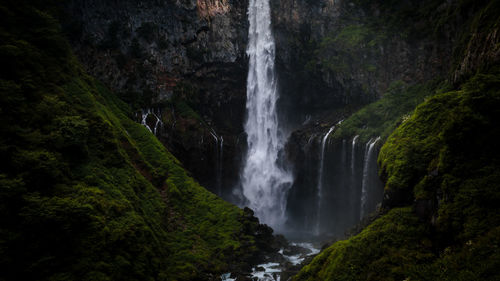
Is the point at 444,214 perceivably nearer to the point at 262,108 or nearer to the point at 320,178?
the point at 320,178

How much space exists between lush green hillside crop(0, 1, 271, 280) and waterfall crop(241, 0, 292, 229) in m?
14.9

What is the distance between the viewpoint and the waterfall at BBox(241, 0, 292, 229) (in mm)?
38812

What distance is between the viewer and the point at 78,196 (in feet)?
41.3

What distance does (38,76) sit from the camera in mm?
16297

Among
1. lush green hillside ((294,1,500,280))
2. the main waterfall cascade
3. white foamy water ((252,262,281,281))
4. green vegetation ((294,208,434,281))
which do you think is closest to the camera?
lush green hillside ((294,1,500,280))

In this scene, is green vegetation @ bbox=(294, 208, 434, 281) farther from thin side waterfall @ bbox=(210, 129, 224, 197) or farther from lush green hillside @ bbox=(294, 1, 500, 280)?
thin side waterfall @ bbox=(210, 129, 224, 197)

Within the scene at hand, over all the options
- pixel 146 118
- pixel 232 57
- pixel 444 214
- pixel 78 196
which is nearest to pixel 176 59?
pixel 232 57

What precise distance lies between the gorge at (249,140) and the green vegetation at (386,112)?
25cm

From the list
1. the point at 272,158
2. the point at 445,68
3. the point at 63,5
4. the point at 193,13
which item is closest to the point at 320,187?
the point at 272,158

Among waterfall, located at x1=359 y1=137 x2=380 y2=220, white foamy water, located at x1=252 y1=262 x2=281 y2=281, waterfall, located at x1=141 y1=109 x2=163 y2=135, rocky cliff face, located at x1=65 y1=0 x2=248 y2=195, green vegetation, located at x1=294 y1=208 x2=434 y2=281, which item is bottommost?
white foamy water, located at x1=252 y1=262 x2=281 y2=281

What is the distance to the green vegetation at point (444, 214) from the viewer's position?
7633mm

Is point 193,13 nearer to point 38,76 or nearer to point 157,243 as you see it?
point 38,76

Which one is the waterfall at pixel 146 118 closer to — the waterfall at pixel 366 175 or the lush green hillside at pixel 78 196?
the lush green hillside at pixel 78 196

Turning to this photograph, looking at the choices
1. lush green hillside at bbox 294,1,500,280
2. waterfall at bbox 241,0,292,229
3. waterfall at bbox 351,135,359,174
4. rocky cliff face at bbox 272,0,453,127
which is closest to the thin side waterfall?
waterfall at bbox 241,0,292,229
